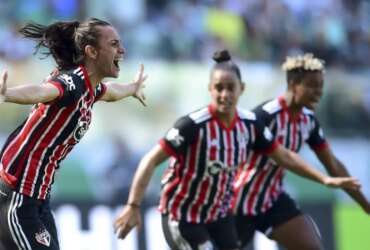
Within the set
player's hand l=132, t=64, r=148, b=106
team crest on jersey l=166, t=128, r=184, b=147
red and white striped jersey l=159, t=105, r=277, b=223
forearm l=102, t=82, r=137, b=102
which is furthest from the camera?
red and white striped jersey l=159, t=105, r=277, b=223

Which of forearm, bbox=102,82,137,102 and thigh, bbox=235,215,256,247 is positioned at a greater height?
forearm, bbox=102,82,137,102

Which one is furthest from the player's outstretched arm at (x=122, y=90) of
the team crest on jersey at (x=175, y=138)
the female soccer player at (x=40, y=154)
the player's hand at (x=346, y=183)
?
the player's hand at (x=346, y=183)

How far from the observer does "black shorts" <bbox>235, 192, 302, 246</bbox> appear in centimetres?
830

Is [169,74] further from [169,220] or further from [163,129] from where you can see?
[169,220]

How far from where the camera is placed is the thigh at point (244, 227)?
27.2 feet

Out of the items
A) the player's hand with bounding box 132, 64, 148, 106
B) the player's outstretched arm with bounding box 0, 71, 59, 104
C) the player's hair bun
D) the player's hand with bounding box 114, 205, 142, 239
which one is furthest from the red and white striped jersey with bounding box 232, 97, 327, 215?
the player's outstretched arm with bounding box 0, 71, 59, 104

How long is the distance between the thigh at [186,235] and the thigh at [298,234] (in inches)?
35.6

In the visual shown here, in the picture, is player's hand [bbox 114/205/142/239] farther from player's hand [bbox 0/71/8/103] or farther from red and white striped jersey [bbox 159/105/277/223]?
player's hand [bbox 0/71/8/103]

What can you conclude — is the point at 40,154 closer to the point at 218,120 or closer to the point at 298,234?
the point at 218,120

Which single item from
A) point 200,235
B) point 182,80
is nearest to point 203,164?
point 200,235

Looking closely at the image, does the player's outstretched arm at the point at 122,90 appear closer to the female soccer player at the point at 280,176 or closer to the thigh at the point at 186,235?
the thigh at the point at 186,235

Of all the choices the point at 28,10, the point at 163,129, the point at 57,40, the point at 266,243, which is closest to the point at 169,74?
the point at 163,129

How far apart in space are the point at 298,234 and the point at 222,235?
0.83m

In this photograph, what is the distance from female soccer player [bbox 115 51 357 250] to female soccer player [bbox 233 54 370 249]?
59 cm
